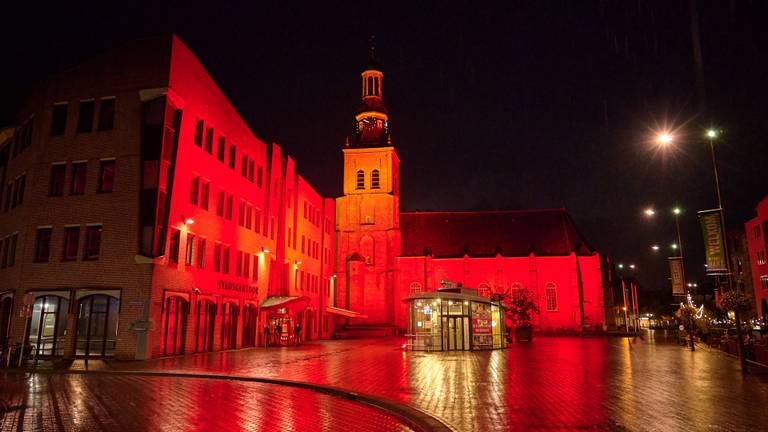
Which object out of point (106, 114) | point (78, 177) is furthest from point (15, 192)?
point (106, 114)

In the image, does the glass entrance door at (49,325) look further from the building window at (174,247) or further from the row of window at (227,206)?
the row of window at (227,206)

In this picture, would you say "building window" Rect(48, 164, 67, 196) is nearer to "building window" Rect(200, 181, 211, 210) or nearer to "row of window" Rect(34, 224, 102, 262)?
"row of window" Rect(34, 224, 102, 262)

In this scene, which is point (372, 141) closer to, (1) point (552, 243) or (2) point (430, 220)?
(2) point (430, 220)

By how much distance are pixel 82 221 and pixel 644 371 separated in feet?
84.4

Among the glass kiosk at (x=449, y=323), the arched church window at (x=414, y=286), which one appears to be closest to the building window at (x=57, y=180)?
the glass kiosk at (x=449, y=323)

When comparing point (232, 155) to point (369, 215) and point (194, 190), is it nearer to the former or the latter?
point (194, 190)

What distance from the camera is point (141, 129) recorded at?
88.0 ft

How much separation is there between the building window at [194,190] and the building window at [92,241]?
481 cm

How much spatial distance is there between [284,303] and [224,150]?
1162 cm

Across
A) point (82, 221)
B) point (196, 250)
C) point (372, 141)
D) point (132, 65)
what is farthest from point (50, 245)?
point (372, 141)

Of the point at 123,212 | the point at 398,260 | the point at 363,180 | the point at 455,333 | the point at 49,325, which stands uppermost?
the point at 363,180

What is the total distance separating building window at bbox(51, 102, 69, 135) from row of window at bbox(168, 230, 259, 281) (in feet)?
28.0

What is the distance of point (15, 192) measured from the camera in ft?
102

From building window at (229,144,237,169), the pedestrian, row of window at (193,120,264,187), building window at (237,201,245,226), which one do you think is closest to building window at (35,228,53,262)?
row of window at (193,120,264,187)
